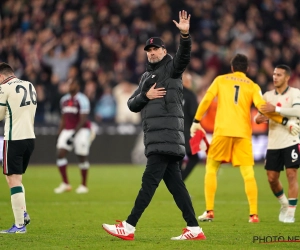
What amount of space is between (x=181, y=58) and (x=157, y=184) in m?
1.57

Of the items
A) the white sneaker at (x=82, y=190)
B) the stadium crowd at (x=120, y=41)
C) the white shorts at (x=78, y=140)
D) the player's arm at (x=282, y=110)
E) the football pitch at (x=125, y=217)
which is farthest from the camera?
the stadium crowd at (x=120, y=41)

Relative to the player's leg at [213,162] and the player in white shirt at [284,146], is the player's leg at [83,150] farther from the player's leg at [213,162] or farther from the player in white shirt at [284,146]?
the player in white shirt at [284,146]

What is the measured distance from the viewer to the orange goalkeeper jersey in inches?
454

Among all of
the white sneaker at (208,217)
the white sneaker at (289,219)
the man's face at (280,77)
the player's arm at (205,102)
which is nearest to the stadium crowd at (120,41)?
the player's arm at (205,102)

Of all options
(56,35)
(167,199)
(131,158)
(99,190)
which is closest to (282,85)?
(167,199)

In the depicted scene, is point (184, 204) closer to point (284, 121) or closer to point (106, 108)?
point (284, 121)

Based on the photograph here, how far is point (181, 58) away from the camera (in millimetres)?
8898

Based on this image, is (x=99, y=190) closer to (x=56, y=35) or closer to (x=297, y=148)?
(x=297, y=148)

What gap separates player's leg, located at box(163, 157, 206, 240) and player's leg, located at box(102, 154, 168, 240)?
20 cm

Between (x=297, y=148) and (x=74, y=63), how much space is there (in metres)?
14.4

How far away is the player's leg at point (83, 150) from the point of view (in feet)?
56.0

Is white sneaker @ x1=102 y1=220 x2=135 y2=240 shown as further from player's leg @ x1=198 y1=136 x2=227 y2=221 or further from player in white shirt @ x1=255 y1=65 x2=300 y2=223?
player in white shirt @ x1=255 y1=65 x2=300 y2=223

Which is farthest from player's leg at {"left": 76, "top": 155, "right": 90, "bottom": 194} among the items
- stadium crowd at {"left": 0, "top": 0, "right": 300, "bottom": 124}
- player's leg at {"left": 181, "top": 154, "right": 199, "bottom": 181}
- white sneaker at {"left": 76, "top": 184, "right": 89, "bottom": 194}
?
stadium crowd at {"left": 0, "top": 0, "right": 300, "bottom": 124}

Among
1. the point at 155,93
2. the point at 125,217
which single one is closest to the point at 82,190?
the point at 125,217
